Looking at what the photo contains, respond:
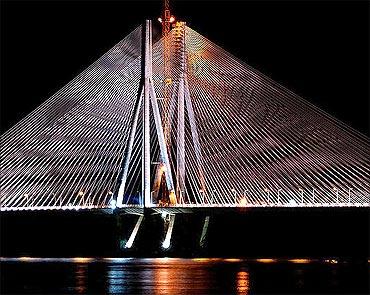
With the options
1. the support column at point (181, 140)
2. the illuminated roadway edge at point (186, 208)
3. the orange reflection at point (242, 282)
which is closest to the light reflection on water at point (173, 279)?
the orange reflection at point (242, 282)

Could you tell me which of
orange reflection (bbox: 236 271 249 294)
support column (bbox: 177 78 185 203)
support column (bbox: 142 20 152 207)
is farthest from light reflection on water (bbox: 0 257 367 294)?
support column (bbox: 177 78 185 203)

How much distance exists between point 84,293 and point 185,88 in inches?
655

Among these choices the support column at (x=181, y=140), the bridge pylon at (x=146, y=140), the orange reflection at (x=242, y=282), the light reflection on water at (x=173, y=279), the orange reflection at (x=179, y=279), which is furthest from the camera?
the support column at (x=181, y=140)

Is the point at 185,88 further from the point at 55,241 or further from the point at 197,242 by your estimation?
the point at 55,241

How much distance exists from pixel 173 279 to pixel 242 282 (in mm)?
2896

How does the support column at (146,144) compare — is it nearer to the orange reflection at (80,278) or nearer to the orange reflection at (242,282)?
the orange reflection at (80,278)

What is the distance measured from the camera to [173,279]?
35.0 m

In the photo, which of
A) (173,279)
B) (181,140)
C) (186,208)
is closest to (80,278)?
(173,279)

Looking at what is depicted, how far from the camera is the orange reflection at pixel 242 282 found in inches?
1189

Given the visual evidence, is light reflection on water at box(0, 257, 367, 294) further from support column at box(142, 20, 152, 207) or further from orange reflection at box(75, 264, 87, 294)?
support column at box(142, 20, 152, 207)

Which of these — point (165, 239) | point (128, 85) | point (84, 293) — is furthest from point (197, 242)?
point (84, 293)

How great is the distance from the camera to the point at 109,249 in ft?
209

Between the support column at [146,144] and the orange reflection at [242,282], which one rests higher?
the support column at [146,144]

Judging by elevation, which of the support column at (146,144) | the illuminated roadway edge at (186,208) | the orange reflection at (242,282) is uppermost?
the support column at (146,144)
